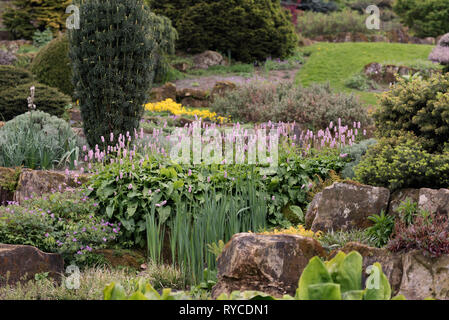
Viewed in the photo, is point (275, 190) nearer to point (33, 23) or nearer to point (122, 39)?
point (122, 39)

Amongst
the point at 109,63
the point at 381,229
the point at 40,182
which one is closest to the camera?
the point at 381,229

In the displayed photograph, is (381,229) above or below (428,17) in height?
below

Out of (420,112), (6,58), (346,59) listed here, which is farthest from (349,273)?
(346,59)

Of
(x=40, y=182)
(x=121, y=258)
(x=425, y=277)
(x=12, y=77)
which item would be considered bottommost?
(x=121, y=258)

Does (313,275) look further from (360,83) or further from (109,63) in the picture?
(360,83)

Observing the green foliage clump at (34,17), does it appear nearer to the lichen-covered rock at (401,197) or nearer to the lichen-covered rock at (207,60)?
the lichen-covered rock at (207,60)

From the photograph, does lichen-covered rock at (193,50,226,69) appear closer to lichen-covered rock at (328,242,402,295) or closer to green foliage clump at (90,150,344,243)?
green foliage clump at (90,150,344,243)

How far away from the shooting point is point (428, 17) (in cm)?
2827

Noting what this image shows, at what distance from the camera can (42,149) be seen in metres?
7.34

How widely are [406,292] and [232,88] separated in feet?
39.3

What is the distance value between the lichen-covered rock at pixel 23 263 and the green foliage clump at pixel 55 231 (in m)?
0.23

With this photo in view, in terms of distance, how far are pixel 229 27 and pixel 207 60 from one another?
1899 millimetres

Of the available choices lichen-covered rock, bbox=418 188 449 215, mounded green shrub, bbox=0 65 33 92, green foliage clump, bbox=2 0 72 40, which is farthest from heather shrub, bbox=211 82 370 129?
green foliage clump, bbox=2 0 72 40
